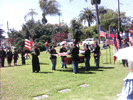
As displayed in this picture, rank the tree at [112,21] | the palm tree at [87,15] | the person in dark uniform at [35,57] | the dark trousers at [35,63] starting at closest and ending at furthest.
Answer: the person in dark uniform at [35,57] → the dark trousers at [35,63] → the tree at [112,21] → the palm tree at [87,15]

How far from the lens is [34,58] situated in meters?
11.6

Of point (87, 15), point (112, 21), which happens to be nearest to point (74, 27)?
point (112, 21)

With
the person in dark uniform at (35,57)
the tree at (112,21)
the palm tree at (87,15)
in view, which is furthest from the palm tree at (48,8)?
the person in dark uniform at (35,57)

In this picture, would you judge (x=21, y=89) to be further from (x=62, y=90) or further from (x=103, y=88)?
(x=103, y=88)

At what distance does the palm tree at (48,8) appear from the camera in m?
55.3

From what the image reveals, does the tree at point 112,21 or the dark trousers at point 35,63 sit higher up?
the tree at point 112,21

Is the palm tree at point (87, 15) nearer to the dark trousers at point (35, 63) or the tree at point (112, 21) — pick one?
the tree at point (112, 21)

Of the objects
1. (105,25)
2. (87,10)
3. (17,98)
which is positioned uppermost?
(87,10)

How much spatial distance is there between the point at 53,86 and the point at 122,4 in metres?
24.5

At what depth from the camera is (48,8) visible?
182 ft

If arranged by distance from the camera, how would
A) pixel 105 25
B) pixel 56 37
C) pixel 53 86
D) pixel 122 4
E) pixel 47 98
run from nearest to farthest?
1. pixel 47 98
2. pixel 53 86
3. pixel 122 4
4. pixel 56 37
5. pixel 105 25

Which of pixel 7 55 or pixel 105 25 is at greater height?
pixel 105 25

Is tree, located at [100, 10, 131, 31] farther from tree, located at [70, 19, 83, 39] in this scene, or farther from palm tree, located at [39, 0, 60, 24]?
palm tree, located at [39, 0, 60, 24]

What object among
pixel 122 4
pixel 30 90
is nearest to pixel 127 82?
pixel 30 90
